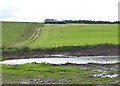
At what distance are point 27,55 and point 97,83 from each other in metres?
30.0

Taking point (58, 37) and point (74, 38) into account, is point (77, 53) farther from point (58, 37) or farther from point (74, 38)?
point (58, 37)

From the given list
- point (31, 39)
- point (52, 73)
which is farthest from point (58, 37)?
point (52, 73)

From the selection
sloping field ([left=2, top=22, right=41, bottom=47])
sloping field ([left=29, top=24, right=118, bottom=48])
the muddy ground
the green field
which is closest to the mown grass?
the muddy ground

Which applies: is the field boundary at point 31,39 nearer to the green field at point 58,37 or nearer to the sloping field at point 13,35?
the green field at point 58,37

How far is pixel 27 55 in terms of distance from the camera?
60281 millimetres

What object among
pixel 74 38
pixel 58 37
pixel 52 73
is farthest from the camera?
pixel 58 37

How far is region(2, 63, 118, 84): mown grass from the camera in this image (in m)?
33.5

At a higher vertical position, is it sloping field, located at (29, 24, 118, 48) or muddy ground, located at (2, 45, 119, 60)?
sloping field, located at (29, 24, 118, 48)

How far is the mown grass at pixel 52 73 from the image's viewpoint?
33550mm

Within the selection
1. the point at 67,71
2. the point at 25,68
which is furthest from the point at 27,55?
the point at 67,71

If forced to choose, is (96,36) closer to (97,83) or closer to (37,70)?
(37,70)

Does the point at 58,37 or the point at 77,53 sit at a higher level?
the point at 58,37

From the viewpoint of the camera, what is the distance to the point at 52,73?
39.3 metres

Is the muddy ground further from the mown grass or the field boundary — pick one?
the mown grass
